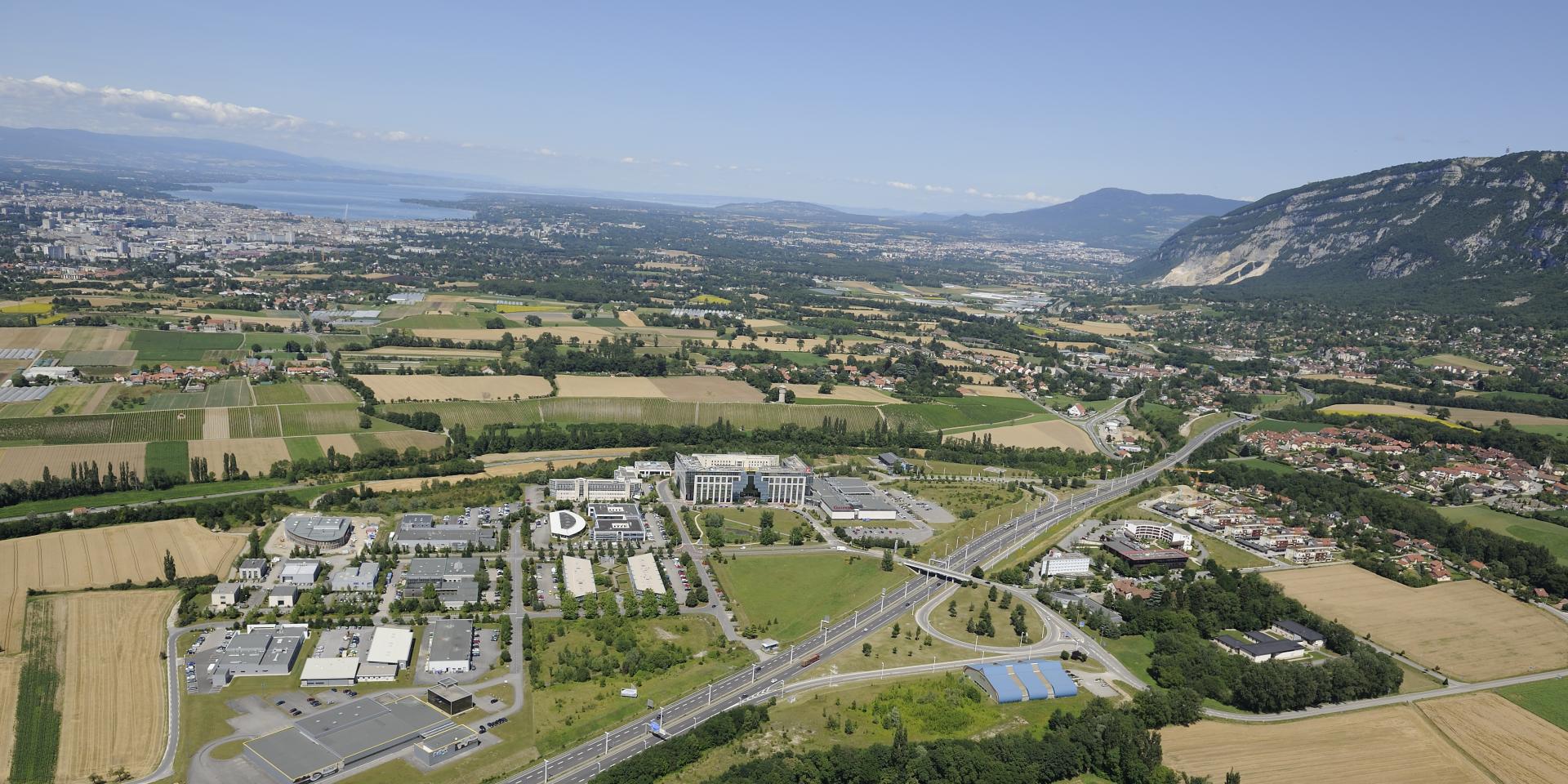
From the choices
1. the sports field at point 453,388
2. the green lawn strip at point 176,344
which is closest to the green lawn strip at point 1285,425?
the sports field at point 453,388

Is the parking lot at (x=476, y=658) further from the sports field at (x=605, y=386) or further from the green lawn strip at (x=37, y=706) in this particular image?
the sports field at (x=605, y=386)

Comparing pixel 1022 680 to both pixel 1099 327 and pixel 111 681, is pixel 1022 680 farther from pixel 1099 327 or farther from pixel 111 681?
pixel 1099 327

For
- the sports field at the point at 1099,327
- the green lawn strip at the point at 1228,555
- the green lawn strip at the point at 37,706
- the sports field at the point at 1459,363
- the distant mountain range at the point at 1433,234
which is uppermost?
the distant mountain range at the point at 1433,234

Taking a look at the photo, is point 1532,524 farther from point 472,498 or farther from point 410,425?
point 410,425

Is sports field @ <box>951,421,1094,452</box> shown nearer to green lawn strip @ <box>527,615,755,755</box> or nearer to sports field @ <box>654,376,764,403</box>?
sports field @ <box>654,376,764,403</box>

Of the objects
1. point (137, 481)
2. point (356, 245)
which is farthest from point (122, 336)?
point (356, 245)

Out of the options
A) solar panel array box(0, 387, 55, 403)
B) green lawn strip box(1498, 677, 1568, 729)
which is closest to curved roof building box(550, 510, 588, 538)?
solar panel array box(0, 387, 55, 403)
